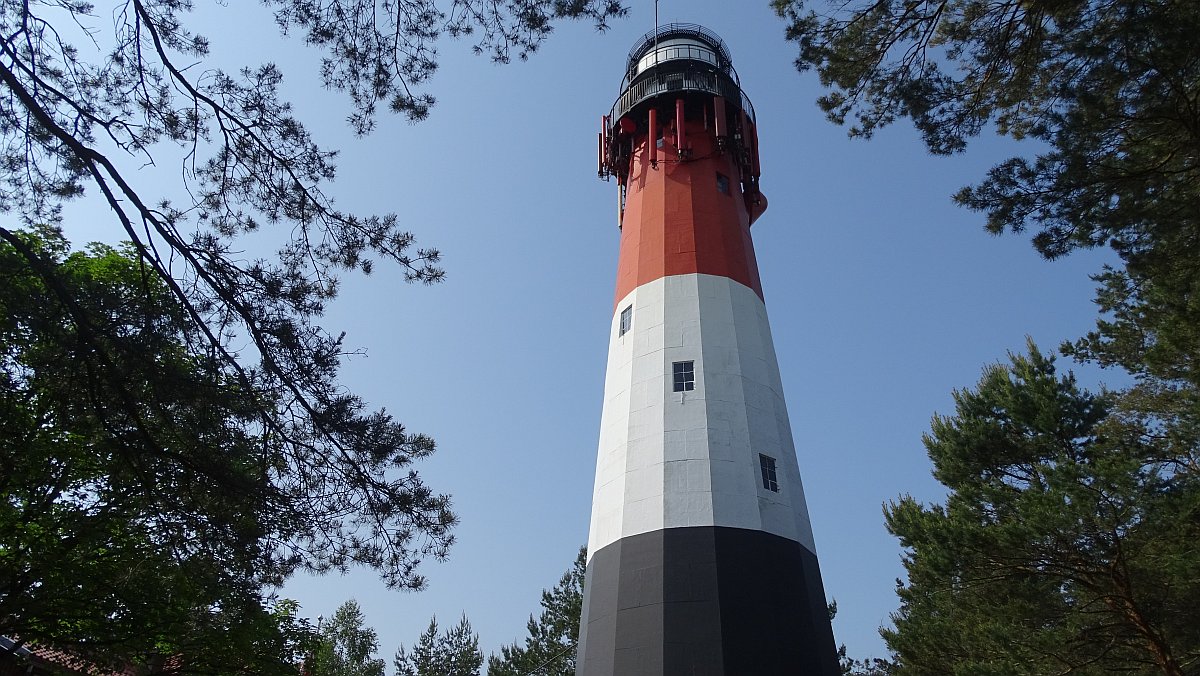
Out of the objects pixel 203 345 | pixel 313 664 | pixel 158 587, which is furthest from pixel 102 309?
pixel 313 664

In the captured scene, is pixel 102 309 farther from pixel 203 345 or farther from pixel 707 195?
pixel 707 195

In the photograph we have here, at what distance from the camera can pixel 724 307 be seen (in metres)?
14.9

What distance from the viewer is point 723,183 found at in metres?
17.3

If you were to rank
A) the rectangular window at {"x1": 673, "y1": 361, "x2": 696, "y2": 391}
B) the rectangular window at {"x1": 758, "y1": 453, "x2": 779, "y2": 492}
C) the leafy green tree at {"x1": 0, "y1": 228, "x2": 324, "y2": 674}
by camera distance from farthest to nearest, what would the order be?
the rectangular window at {"x1": 673, "y1": 361, "x2": 696, "y2": 391}, the rectangular window at {"x1": 758, "y1": 453, "x2": 779, "y2": 492}, the leafy green tree at {"x1": 0, "y1": 228, "x2": 324, "y2": 674}

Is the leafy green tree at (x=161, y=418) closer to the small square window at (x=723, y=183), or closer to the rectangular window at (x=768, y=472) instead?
the rectangular window at (x=768, y=472)

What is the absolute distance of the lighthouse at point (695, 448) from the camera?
11.6 metres

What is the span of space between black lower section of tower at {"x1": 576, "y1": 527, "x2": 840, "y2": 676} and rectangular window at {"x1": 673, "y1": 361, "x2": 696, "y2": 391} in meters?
2.73

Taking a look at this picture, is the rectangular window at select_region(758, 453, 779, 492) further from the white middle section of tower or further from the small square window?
the small square window

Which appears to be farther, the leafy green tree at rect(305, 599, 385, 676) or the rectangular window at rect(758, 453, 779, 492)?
the leafy green tree at rect(305, 599, 385, 676)

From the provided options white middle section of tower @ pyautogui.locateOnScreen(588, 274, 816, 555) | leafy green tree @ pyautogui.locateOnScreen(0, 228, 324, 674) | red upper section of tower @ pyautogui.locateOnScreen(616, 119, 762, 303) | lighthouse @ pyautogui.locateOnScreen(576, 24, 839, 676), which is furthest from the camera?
red upper section of tower @ pyautogui.locateOnScreen(616, 119, 762, 303)

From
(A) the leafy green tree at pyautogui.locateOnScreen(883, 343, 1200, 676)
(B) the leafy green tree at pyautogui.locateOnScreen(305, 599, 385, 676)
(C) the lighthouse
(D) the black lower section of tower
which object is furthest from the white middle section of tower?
(B) the leafy green tree at pyautogui.locateOnScreen(305, 599, 385, 676)

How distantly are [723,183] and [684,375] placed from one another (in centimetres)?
555

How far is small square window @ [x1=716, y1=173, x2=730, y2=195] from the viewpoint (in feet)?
56.1

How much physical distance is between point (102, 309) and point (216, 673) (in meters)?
8.50
